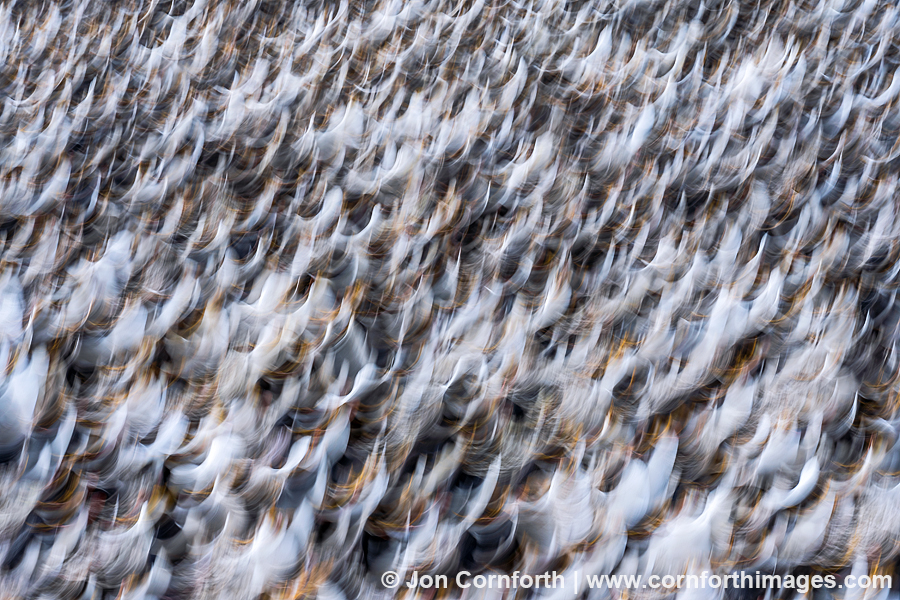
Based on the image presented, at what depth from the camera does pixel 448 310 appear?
0.68 metres

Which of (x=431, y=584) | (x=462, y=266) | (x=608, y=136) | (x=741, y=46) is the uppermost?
(x=741, y=46)

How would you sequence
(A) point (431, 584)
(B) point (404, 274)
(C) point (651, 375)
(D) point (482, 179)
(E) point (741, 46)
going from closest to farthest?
(A) point (431, 584) → (C) point (651, 375) → (B) point (404, 274) → (D) point (482, 179) → (E) point (741, 46)

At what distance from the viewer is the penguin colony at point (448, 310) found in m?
0.51

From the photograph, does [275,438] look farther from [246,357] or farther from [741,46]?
[741,46]

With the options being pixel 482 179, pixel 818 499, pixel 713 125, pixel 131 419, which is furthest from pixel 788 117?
pixel 131 419

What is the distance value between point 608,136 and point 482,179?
→ 0.65 ft

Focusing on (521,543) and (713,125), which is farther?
(713,125)

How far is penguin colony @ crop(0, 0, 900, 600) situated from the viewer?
51 cm

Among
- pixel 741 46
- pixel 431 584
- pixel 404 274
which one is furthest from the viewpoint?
pixel 741 46

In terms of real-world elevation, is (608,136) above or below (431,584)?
above

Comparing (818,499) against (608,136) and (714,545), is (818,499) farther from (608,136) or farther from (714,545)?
(608,136)

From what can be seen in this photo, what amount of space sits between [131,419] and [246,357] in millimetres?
107

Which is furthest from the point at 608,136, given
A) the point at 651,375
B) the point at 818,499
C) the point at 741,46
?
the point at 818,499

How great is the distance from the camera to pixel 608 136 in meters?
0.91
